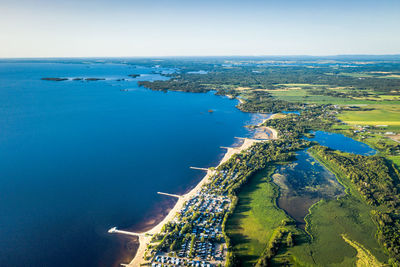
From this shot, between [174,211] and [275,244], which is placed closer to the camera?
[275,244]

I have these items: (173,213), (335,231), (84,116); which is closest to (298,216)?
(335,231)

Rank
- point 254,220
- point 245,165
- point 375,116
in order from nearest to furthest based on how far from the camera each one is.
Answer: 1. point 254,220
2. point 245,165
3. point 375,116

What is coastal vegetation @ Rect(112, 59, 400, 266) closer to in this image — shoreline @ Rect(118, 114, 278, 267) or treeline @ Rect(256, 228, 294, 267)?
treeline @ Rect(256, 228, 294, 267)

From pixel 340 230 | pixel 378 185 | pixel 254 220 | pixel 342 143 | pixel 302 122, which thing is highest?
pixel 302 122

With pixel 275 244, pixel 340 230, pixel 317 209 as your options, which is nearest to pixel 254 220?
pixel 275 244

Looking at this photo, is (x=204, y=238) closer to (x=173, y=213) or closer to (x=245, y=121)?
(x=173, y=213)

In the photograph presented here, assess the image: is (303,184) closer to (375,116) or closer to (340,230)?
(340,230)
